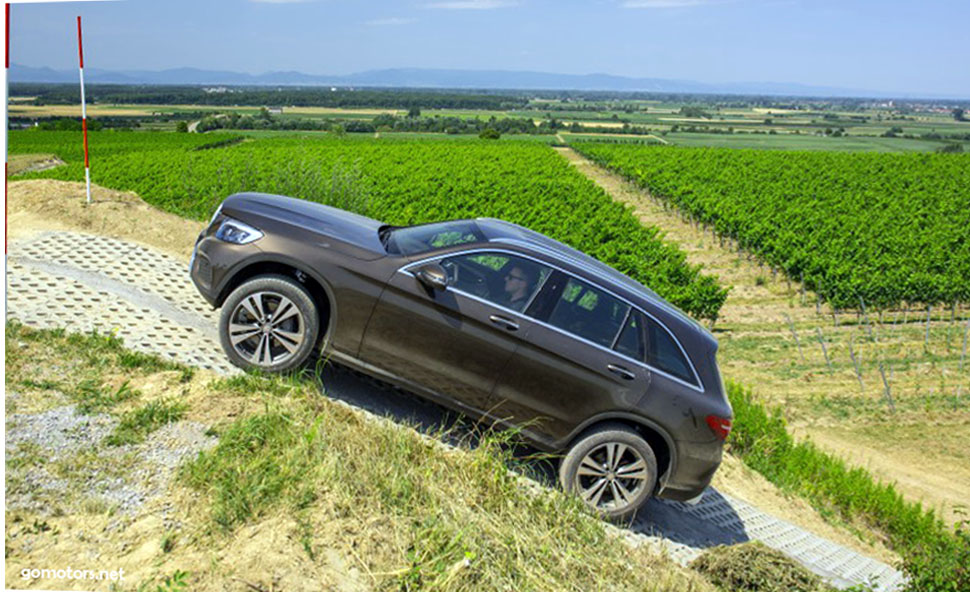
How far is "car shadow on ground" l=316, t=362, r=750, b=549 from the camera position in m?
6.00

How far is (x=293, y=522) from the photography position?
399cm

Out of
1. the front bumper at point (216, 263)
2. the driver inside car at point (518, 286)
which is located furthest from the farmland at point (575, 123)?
the driver inside car at point (518, 286)

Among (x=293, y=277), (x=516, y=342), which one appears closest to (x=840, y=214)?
(x=516, y=342)

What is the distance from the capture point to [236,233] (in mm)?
6023

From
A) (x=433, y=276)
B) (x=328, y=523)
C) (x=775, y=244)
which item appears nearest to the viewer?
(x=328, y=523)

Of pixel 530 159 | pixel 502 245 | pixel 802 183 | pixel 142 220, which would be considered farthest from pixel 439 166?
pixel 502 245

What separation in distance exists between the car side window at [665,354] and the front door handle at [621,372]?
0.64 feet

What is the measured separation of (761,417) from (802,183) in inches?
1502

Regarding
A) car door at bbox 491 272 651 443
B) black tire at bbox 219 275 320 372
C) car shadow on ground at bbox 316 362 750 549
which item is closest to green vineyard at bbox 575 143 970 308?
car shadow on ground at bbox 316 362 750 549

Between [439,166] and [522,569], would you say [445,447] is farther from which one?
[439,166]

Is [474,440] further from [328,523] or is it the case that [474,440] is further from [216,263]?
[216,263]

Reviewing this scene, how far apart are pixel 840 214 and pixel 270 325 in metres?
32.9

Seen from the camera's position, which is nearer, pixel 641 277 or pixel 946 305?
pixel 641 277

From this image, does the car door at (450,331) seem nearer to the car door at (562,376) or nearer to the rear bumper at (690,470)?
the car door at (562,376)
